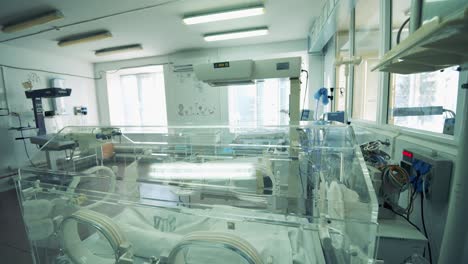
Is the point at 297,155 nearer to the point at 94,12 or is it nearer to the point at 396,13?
the point at 396,13

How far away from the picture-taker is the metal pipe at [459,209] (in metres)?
0.71

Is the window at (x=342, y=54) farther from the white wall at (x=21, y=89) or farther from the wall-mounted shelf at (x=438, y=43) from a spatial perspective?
the white wall at (x=21, y=89)

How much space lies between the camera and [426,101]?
132 centimetres

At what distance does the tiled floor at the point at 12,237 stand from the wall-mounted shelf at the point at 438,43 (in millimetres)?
3108

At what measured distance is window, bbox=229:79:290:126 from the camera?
16.1 ft

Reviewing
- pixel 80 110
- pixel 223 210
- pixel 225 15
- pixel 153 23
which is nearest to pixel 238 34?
pixel 225 15

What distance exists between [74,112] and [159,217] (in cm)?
560

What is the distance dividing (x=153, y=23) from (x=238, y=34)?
1.52 m

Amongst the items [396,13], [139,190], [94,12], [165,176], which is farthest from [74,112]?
[396,13]

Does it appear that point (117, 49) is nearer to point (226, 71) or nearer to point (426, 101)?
point (226, 71)

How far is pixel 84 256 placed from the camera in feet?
3.46

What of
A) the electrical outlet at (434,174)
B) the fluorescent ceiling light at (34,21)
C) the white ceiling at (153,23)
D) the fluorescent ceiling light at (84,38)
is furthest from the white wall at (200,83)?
the electrical outlet at (434,174)

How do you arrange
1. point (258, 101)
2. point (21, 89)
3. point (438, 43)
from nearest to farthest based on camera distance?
point (438, 43), point (21, 89), point (258, 101)

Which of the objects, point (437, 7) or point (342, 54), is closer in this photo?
point (437, 7)
